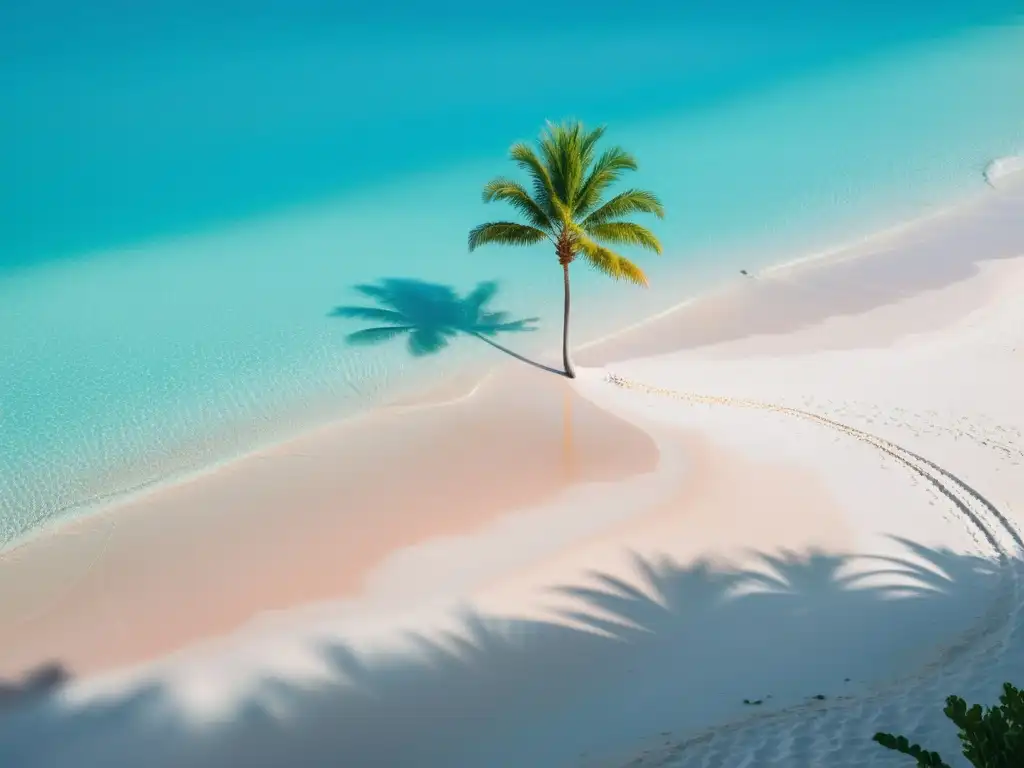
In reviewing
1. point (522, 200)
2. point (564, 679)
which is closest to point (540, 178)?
point (522, 200)

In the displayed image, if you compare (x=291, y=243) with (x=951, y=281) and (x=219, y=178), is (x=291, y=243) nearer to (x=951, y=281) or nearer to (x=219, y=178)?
(x=219, y=178)

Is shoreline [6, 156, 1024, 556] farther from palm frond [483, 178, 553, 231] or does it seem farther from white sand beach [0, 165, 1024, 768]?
palm frond [483, 178, 553, 231]

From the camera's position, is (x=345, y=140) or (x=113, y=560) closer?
(x=113, y=560)

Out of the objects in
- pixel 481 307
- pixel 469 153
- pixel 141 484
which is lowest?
pixel 141 484

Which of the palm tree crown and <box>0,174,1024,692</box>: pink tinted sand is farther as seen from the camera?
the palm tree crown

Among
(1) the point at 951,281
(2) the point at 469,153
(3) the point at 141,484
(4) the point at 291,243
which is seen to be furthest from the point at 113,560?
(2) the point at 469,153

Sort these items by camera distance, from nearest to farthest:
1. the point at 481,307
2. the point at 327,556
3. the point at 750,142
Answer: the point at 327,556
the point at 481,307
the point at 750,142

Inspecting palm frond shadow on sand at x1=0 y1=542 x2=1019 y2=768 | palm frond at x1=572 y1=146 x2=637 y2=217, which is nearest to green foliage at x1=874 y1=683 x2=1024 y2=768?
palm frond shadow on sand at x1=0 y1=542 x2=1019 y2=768
